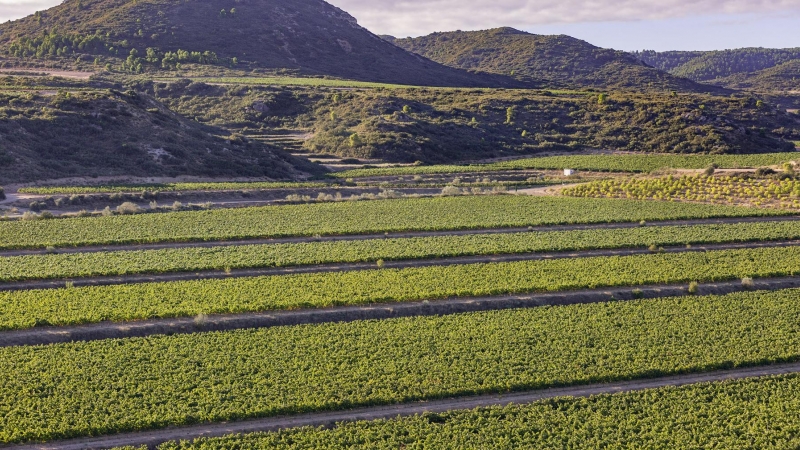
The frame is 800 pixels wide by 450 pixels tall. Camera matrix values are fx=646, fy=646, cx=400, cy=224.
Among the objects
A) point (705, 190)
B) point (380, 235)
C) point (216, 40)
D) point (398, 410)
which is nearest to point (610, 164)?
point (705, 190)

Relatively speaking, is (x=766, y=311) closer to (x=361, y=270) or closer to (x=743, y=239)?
(x=743, y=239)

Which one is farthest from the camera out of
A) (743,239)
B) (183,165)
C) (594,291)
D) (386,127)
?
(386,127)

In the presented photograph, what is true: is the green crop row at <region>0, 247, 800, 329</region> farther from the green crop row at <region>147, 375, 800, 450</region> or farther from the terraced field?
the green crop row at <region>147, 375, 800, 450</region>

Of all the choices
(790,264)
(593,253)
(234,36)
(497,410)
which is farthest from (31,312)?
(234,36)

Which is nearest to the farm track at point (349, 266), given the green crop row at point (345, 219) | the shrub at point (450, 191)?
the green crop row at point (345, 219)

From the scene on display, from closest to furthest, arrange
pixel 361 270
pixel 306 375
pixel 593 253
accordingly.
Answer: pixel 306 375 → pixel 361 270 → pixel 593 253

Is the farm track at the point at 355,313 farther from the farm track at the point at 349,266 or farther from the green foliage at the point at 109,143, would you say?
the green foliage at the point at 109,143

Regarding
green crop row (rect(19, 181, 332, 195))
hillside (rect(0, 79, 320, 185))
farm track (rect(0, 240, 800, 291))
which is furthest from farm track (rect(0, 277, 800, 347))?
hillside (rect(0, 79, 320, 185))
